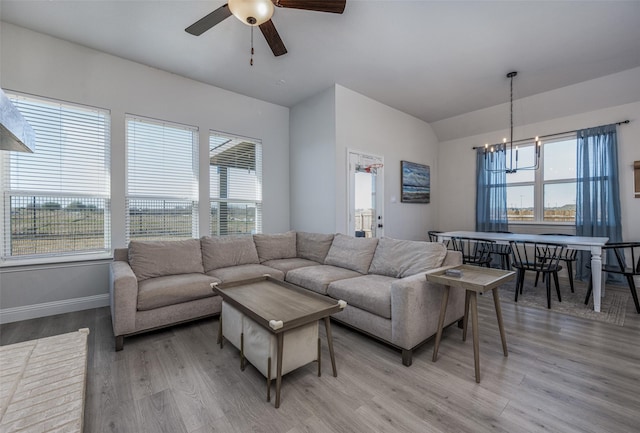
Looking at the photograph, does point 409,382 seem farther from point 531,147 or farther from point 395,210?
point 531,147

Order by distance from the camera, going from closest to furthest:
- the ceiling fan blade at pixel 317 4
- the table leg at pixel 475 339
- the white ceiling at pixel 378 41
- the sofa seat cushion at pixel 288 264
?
the table leg at pixel 475 339, the ceiling fan blade at pixel 317 4, the white ceiling at pixel 378 41, the sofa seat cushion at pixel 288 264

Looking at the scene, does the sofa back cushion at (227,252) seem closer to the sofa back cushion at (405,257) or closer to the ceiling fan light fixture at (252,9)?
the sofa back cushion at (405,257)

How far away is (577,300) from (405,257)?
268 cm

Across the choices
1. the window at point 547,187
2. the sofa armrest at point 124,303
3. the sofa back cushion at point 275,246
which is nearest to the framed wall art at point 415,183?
the window at point 547,187

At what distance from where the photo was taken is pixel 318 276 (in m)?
3.12

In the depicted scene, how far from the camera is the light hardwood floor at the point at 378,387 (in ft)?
5.07

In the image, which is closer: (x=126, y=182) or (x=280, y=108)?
(x=126, y=182)

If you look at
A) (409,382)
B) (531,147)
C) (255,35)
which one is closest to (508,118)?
(531,147)

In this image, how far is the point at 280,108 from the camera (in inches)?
200

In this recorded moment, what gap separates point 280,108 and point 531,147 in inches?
193

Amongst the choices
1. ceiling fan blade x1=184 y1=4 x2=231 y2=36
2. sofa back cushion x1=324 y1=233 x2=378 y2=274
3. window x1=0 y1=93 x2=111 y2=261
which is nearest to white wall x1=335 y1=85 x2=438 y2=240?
sofa back cushion x1=324 y1=233 x2=378 y2=274

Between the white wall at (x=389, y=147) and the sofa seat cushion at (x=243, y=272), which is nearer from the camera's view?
the sofa seat cushion at (x=243, y=272)

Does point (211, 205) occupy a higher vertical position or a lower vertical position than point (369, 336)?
higher

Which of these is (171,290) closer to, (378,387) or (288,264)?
(288,264)
